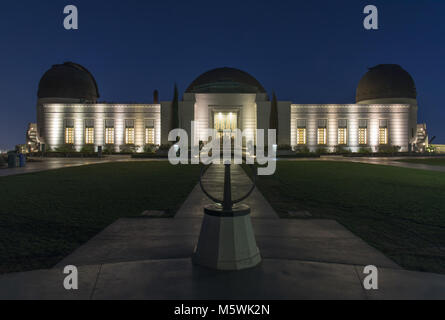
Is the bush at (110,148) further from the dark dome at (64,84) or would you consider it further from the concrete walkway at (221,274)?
the concrete walkway at (221,274)

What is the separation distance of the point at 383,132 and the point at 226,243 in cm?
4700

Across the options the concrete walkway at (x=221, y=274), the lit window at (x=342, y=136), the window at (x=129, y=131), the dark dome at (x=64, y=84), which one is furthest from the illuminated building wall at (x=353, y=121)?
the concrete walkway at (x=221, y=274)

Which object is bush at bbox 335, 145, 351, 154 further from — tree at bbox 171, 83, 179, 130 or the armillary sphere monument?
the armillary sphere monument

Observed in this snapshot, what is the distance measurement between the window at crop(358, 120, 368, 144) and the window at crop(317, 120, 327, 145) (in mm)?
4919

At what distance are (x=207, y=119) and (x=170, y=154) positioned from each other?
32.3ft

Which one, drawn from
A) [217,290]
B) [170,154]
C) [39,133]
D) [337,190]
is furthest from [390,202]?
[39,133]

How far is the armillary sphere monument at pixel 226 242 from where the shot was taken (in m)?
3.40

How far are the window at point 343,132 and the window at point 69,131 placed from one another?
36.6m

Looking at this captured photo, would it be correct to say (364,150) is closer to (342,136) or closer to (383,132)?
(342,136)

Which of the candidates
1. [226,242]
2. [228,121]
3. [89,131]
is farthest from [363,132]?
[226,242]

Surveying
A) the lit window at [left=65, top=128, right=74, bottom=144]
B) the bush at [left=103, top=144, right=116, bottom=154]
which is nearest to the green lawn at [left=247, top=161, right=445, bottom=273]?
the bush at [left=103, top=144, right=116, bottom=154]

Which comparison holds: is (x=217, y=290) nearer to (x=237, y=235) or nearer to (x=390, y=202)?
(x=237, y=235)

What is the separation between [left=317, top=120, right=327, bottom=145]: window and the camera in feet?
143

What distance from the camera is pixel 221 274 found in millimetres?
3260
